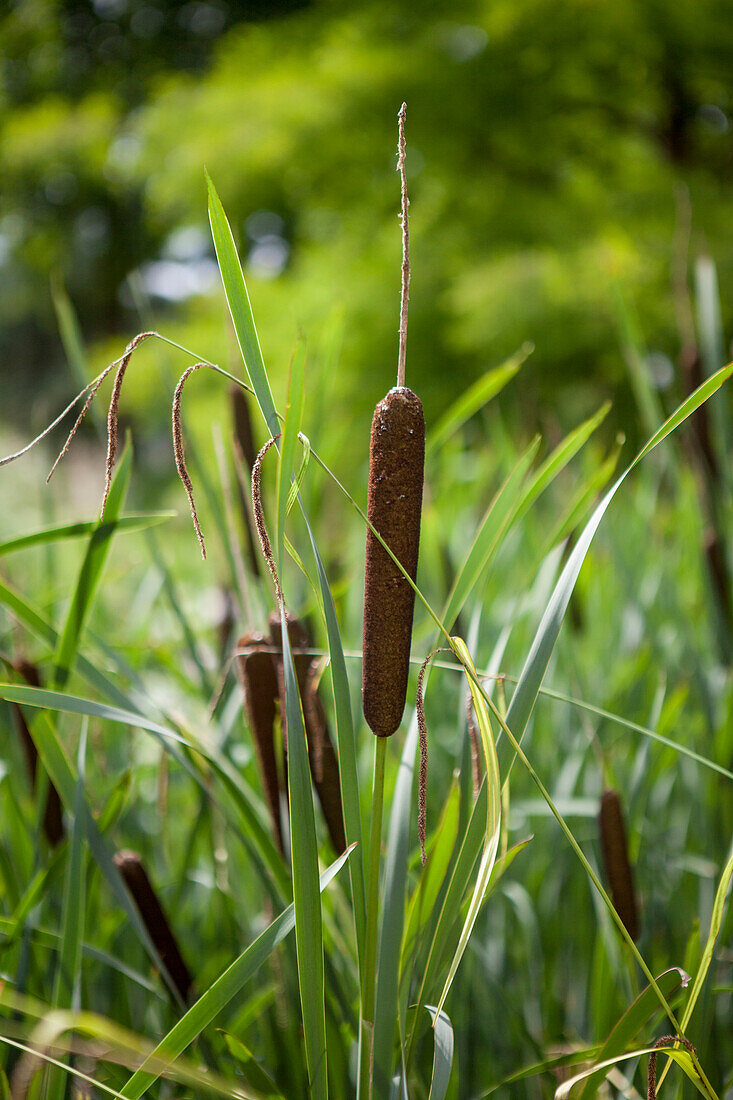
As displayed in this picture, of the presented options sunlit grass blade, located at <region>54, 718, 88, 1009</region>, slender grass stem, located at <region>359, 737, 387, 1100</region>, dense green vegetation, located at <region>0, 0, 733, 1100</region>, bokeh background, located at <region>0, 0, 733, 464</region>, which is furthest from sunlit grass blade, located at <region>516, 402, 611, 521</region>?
bokeh background, located at <region>0, 0, 733, 464</region>

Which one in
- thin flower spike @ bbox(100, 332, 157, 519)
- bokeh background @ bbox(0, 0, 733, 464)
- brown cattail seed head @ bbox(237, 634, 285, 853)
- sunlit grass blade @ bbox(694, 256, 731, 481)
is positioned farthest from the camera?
bokeh background @ bbox(0, 0, 733, 464)

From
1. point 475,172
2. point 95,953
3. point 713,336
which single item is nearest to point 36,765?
point 95,953

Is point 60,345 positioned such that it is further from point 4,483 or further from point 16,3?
point 4,483

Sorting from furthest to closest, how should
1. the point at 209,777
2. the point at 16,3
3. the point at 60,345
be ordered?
the point at 60,345
the point at 16,3
the point at 209,777

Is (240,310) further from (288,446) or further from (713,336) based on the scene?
(713,336)

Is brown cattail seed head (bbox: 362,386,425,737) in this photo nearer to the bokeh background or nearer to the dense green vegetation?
the dense green vegetation

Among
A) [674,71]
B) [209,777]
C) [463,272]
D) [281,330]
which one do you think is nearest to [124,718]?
[209,777]
